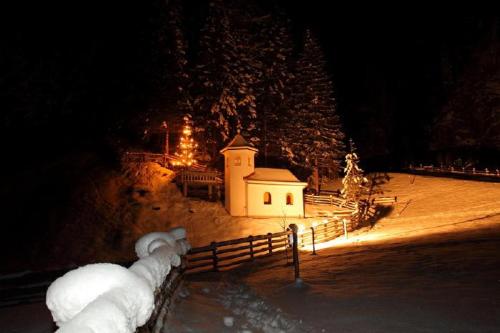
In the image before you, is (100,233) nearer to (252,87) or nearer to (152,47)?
(152,47)

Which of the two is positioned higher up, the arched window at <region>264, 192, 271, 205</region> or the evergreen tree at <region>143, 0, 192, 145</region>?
the evergreen tree at <region>143, 0, 192, 145</region>

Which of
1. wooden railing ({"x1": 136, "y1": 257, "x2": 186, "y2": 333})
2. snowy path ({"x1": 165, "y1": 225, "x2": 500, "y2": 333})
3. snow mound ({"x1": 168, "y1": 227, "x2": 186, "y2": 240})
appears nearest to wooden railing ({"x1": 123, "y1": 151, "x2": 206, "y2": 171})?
snowy path ({"x1": 165, "y1": 225, "x2": 500, "y2": 333})

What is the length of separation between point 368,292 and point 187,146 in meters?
30.3

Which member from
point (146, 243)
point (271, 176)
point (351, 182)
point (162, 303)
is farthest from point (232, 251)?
point (351, 182)

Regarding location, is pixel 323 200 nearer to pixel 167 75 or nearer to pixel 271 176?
pixel 271 176

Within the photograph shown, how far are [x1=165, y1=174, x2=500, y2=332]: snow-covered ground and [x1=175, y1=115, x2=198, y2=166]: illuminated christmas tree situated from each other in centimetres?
2103

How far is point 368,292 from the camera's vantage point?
9.77 m

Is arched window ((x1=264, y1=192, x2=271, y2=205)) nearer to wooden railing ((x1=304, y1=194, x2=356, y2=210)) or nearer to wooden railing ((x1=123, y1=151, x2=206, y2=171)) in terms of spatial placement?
wooden railing ((x1=304, y1=194, x2=356, y2=210))

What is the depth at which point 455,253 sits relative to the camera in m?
13.5

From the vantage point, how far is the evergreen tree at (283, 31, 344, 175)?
142ft

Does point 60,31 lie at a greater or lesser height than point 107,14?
lesser

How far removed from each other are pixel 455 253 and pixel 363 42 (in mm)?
73711

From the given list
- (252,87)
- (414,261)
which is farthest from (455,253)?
(252,87)

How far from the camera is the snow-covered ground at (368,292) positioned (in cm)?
759
